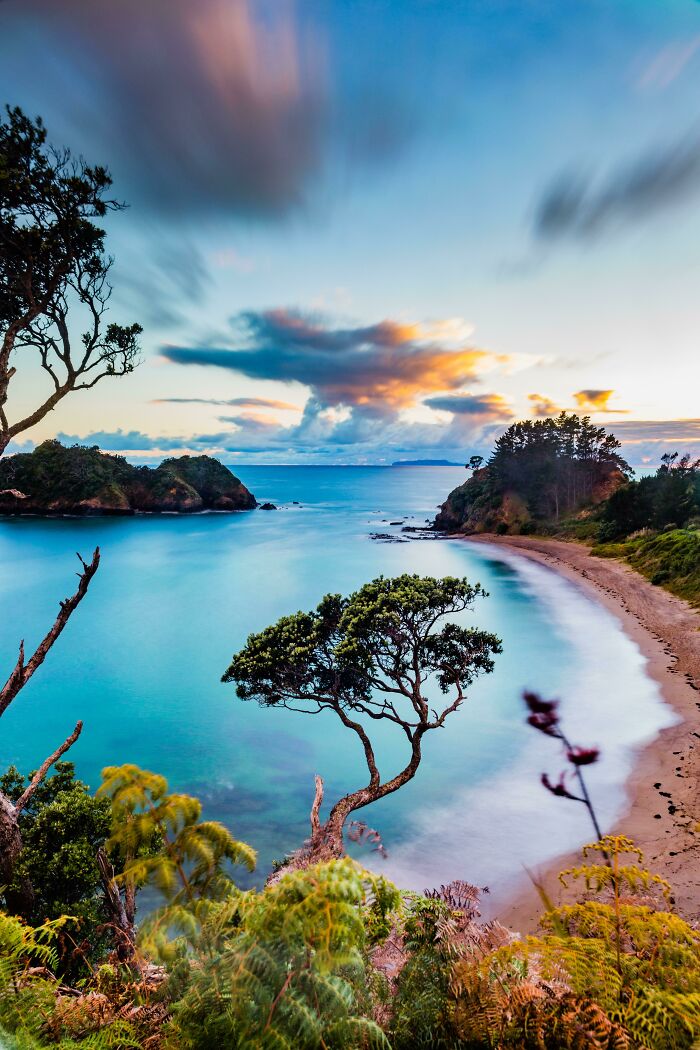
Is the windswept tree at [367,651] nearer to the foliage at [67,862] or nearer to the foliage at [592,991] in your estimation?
the foliage at [67,862]

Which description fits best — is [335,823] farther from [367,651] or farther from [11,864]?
[11,864]

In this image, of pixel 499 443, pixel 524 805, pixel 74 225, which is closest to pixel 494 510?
pixel 499 443

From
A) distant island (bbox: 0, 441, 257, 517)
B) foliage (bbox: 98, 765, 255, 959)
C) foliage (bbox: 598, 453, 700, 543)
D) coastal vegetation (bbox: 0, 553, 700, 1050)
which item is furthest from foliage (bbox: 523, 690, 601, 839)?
distant island (bbox: 0, 441, 257, 517)

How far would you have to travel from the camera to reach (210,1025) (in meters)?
2.65

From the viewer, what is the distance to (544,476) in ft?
255

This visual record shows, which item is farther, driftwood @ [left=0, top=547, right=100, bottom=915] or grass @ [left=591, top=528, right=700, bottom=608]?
grass @ [left=591, top=528, right=700, bottom=608]

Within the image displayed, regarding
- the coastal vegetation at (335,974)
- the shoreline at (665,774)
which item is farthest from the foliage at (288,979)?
the shoreline at (665,774)

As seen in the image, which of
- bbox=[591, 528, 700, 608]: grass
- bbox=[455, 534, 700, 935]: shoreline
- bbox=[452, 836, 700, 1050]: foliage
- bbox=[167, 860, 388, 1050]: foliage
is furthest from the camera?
bbox=[591, 528, 700, 608]: grass

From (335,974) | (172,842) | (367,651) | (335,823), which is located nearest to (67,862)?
(172,842)

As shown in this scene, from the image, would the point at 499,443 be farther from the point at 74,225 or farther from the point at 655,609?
the point at 74,225

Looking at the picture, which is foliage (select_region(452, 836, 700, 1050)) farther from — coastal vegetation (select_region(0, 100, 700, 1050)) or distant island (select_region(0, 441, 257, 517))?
distant island (select_region(0, 441, 257, 517))

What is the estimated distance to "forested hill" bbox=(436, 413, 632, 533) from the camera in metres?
76.8

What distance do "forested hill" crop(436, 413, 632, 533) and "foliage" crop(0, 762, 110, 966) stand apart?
72.6 meters

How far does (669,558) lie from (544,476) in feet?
131
